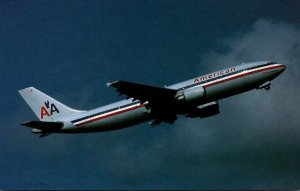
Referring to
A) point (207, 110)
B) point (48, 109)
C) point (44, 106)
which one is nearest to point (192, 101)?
point (207, 110)

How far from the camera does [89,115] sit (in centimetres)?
5388

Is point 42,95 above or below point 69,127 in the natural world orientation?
above

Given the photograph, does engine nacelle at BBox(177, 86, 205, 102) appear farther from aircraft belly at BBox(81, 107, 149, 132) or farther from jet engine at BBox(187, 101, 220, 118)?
jet engine at BBox(187, 101, 220, 118)

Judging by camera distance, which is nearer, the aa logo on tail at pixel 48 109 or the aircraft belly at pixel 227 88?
the aircraft belly at pixel 227 88

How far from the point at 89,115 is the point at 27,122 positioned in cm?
712

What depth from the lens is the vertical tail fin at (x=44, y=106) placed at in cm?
5909

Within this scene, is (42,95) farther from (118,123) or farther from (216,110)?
(216,110)

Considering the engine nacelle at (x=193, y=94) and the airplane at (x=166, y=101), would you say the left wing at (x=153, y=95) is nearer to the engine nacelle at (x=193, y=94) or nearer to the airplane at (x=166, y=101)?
the airplane at (x=166, y=101)

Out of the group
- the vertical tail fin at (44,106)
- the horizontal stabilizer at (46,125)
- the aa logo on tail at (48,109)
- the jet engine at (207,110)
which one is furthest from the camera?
the aa logo on tail at (48,109)

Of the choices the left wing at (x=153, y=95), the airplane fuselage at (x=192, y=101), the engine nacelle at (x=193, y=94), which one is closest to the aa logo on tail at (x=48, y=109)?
the airplane fuselage at (x=192, y=101)

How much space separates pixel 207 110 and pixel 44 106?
21.2m

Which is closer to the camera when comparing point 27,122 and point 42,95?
point 27,122

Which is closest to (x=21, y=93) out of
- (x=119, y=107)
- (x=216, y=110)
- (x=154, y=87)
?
(x=119, y=107)

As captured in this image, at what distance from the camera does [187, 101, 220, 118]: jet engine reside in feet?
180
